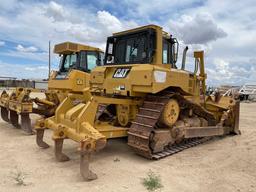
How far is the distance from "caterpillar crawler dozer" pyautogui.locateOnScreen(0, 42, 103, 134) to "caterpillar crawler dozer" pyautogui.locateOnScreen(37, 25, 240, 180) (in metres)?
1.96

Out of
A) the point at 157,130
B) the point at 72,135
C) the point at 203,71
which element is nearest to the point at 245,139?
the point at 203,71

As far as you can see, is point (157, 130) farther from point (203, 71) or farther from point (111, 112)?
point (203, 71)

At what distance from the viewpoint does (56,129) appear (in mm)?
5484

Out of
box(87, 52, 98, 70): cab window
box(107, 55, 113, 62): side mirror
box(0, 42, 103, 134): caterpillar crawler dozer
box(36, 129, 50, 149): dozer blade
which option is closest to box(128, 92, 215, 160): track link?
box(107, 55, 113, 62): side mirror

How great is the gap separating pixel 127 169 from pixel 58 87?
5.19m

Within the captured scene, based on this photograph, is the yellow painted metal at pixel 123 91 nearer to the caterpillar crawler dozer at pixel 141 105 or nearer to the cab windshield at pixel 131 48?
the caterpillar crawler dozer at pixel 141 105

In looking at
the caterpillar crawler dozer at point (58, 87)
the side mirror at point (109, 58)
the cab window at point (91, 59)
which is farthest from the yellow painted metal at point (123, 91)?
the cab window at point (91, 59)

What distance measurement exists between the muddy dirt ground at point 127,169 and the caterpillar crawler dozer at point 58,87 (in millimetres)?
1433

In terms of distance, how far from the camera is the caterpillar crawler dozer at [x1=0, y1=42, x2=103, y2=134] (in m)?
8.29

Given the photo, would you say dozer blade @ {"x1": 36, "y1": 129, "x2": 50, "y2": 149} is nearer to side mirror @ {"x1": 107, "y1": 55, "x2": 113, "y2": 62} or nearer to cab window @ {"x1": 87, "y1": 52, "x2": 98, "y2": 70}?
side mirror @ {"x1": 107, "y1": 55, "x2": 113, "y2": 62}

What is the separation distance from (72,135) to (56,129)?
487 mm

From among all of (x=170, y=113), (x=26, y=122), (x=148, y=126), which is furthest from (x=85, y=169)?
(x=26, y=122)

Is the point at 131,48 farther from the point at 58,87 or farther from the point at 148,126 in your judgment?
the point at 58,87

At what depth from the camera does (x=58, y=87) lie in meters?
9.53
